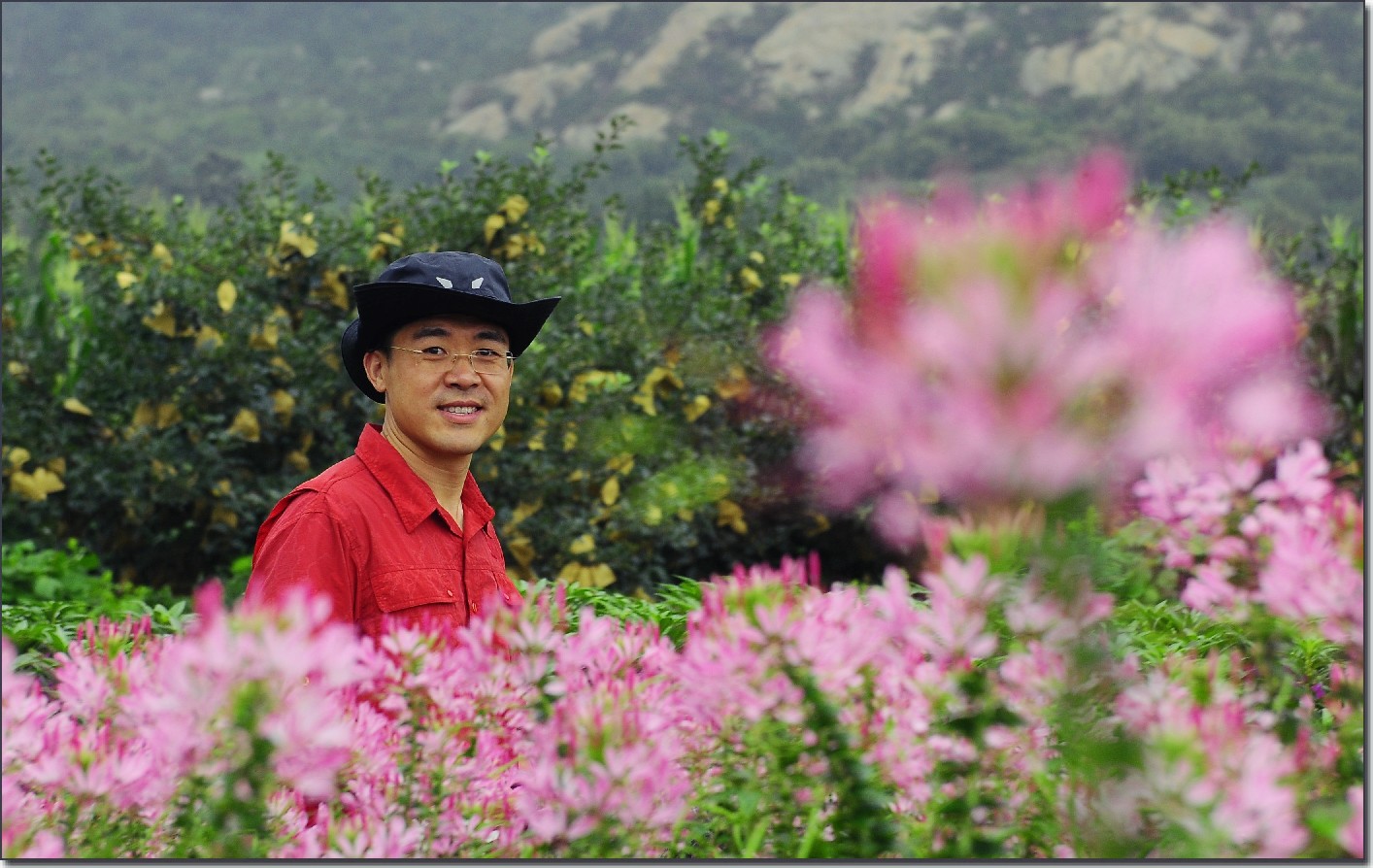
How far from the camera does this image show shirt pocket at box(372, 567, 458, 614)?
217 centimetres

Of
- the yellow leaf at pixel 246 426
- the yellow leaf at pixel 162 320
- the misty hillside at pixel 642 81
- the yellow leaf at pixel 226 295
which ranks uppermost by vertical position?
the yellow leaf at pixel 226 295

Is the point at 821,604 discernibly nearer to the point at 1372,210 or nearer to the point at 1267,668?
the point at 1267,668

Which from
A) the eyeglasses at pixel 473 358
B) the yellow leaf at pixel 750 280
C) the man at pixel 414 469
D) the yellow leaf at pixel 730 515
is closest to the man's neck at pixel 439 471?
the man at pixel 414 469

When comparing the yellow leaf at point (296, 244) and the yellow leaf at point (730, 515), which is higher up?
the yellow leaf at point (296, 244)

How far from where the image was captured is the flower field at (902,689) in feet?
3.10

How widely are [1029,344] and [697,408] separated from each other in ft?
16.8

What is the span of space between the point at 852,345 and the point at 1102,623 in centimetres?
52

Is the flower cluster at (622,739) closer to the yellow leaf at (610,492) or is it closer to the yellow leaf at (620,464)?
the yellow leaf at (610,492)

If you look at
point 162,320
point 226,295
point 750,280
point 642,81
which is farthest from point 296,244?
point 642,81

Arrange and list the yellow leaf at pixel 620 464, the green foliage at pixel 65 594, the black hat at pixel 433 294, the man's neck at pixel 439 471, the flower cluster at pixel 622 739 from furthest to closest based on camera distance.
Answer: the yellow leaf at pixel 620 464
the green foliage at pixel 65 594
the man's neck at pixel 439 471
the black hat at pixel 433 294
the flower cluster at pixel 622 739

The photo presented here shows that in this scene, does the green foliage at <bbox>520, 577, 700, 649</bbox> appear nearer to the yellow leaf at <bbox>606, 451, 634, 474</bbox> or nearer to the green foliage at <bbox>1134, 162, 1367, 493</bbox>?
the yellow leaf at <bbox>606, 451, 634, 474</bbox>

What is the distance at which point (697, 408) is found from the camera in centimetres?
598

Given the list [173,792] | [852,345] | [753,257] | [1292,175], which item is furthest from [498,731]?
[1292,175]

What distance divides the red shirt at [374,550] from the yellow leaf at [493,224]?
3663mm
